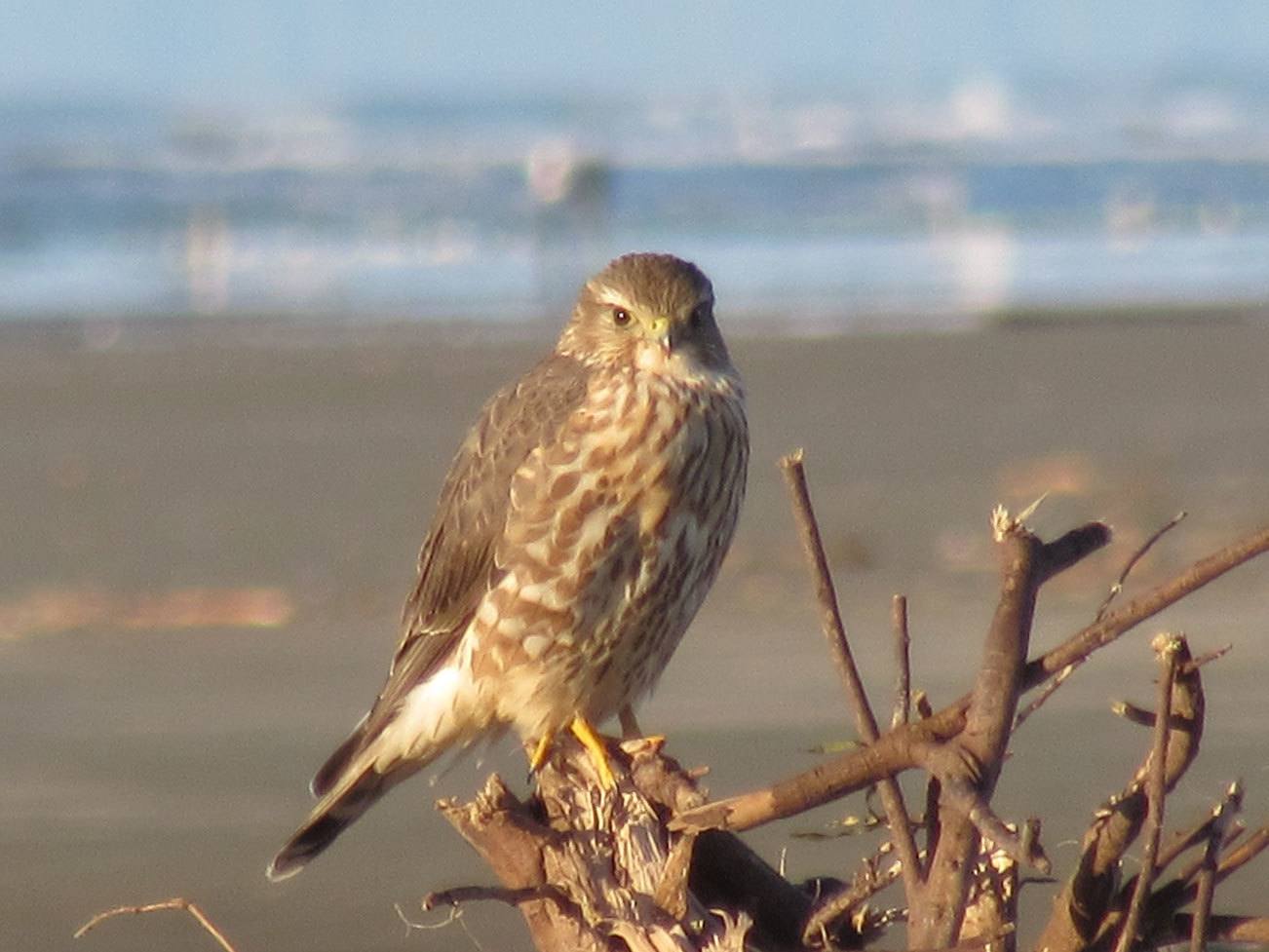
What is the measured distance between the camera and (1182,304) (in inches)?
610

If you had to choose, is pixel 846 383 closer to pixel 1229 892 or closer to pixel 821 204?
pixel 1229 892

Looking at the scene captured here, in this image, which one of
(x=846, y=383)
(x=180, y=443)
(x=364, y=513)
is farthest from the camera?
(x=846, y=383)

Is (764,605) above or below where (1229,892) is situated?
below

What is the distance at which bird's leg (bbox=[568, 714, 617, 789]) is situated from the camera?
10.3 ft

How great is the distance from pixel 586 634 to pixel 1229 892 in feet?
4.55

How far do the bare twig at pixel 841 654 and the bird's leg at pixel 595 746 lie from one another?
0.70 metres

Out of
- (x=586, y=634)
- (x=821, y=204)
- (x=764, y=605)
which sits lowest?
(x=821, y=204)

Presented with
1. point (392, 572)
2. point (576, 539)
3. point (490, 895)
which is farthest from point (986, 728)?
point (392, 572)

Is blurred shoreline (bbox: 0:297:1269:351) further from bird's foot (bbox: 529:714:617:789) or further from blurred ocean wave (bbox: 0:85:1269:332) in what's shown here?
bird's foot (bbox: 529:714:617:789)

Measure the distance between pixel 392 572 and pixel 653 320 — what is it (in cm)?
431

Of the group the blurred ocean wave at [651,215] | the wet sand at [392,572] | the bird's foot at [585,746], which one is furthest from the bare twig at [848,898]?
the blurred ocean wave at [651,215]

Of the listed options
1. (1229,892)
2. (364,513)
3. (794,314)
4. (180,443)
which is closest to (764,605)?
(364,513)

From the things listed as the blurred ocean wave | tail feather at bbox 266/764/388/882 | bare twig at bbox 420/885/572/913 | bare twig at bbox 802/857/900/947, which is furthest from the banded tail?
the blurred ocean wave

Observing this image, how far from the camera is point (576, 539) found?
3.86 meters
